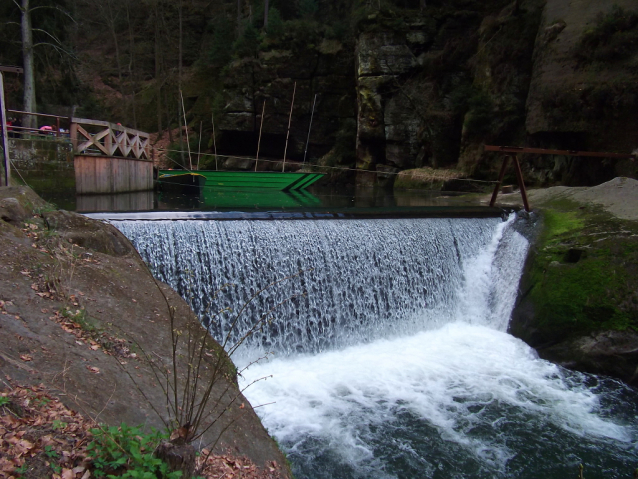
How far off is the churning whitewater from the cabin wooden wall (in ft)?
19.8

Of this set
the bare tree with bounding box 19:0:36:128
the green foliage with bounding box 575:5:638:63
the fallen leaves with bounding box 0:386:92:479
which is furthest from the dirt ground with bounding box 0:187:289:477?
the green foliage with bounding box 575:5:638:63

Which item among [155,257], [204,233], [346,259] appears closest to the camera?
[155,257]

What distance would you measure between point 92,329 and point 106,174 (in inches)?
393

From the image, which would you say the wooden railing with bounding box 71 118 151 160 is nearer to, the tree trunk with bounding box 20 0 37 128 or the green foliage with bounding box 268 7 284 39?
the tree trunk with bounding box 20 0 37 128

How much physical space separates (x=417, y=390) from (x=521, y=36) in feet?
48.1

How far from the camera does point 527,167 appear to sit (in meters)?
14.9

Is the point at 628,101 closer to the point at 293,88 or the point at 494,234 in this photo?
the point at 494,234

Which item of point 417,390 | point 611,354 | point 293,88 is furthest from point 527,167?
point 293,88

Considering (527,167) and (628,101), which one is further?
(527,167)

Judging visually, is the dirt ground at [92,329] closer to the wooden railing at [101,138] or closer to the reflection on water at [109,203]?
the reflection on water at [109,203]

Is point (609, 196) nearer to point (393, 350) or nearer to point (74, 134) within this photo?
point (393, 350)

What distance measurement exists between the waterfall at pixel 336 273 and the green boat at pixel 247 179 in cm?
931

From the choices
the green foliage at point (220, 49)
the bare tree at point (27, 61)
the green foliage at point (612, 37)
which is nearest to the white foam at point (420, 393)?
the green foliage at point (612, 37)

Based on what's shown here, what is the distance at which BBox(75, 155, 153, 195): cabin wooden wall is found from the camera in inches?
476
